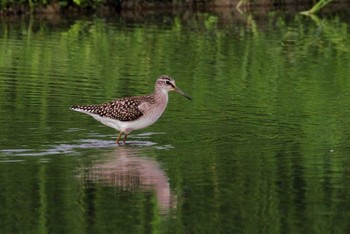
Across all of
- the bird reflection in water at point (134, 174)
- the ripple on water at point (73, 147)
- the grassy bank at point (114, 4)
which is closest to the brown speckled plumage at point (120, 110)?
the ripple on water at point (73, 147)

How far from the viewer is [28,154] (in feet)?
53.4

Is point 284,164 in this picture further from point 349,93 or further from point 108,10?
point 108,10

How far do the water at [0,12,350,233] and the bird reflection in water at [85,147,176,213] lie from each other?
21 millimetres

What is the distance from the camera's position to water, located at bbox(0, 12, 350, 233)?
508 inches

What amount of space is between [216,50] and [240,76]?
480 cm

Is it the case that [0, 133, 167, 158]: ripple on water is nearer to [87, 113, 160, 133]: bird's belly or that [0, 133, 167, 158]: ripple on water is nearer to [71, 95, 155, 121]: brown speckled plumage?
[87, 113, 160, 133]: bird's belly

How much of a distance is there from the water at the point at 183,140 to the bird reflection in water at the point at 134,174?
0.07ft

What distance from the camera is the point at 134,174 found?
49.3 ft

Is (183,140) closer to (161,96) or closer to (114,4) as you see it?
(161,96)

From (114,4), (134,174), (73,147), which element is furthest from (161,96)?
(114,4)

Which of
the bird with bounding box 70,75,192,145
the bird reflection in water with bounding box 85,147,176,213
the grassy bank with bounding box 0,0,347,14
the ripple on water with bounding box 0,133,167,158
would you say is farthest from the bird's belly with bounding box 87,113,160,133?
the grassy bank with bounding box 0,0,347,14

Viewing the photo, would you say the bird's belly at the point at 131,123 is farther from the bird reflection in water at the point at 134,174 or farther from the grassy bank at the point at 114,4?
the grassy bank at the point at 114,4

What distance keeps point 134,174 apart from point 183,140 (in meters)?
2.44

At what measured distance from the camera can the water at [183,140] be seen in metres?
12.9
